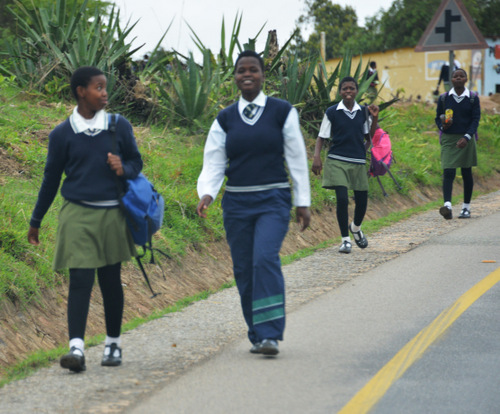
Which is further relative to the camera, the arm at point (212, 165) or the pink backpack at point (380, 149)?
the pink backpack at point (380, 149)

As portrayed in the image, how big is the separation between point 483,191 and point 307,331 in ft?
37.9

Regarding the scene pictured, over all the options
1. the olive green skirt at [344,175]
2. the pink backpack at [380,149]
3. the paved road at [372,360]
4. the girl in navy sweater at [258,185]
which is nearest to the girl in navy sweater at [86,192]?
the girl in navy sweater at [258,185]

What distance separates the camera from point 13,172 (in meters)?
9.45

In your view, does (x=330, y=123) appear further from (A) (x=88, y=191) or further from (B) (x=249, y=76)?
(A) (x=88, y=191)

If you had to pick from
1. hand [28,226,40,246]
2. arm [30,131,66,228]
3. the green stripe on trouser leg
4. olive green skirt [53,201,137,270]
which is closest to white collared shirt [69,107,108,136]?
arm [30,131,66,228]

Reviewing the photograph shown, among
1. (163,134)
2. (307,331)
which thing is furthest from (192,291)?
(163,134)

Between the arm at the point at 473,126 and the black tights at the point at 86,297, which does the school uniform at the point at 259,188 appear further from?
the arm at the point at 473,126

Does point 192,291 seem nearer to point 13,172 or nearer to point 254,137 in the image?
point 13,172

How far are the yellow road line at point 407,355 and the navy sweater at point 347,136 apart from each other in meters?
2.55

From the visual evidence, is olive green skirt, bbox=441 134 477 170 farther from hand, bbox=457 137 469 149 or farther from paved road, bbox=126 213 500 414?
paved road, bbox=126 213 500 414

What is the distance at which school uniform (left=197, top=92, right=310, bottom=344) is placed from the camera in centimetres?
560

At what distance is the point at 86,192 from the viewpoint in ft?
17.6

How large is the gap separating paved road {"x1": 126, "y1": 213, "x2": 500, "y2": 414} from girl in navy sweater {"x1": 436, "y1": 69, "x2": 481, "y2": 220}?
14.3 ft

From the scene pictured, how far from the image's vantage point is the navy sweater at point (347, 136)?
389 inches
